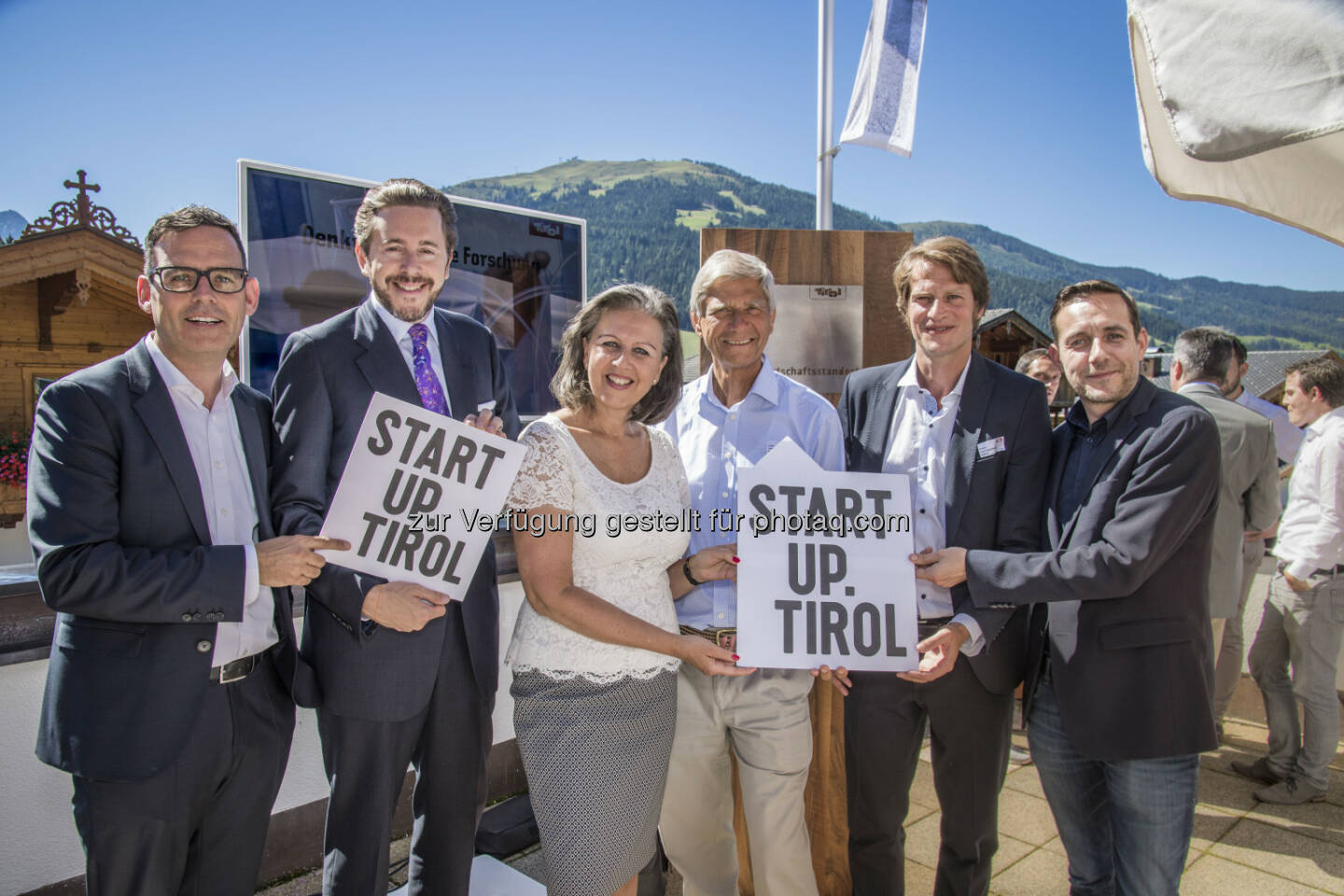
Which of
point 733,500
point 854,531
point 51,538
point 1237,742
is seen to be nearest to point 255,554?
point 51,538

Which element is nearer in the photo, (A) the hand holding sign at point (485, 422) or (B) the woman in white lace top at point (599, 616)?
(B) the woman in white lace top at point (599, 616)

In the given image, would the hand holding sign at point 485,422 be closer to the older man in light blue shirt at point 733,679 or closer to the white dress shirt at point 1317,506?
the older man in light blue shirt at point 733,679

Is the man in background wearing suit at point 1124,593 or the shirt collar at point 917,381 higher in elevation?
the shirt collar at point 917,381

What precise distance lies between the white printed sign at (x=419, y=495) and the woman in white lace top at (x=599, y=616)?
93mm

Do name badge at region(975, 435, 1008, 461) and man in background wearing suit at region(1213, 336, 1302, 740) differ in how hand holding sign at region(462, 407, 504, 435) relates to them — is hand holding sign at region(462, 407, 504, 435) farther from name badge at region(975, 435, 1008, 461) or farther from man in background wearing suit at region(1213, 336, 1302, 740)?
man in background wearing suit at region(1213, 336, 1302, 740)

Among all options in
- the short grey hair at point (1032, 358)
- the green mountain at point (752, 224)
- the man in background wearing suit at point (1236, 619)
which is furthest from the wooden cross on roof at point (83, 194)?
the green mountain at point (752, 224)

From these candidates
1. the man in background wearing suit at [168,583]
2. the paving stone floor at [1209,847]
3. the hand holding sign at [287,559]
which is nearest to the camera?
the man in background wearing suit at [168,583]

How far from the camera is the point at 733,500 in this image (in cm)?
256

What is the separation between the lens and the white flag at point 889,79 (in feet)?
19.8

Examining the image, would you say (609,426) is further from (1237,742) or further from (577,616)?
(1237,742)

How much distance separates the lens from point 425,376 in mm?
2277

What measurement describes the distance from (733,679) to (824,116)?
4.06 metres

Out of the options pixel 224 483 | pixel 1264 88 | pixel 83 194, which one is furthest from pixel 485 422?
pixel 83 194

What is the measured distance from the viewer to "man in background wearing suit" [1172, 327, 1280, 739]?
174 inches
